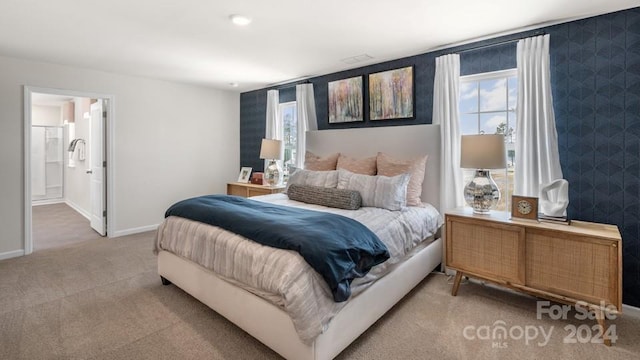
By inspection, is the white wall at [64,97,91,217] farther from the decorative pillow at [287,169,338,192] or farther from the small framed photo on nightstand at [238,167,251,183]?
the decorative pillow at [287,169,338,192]

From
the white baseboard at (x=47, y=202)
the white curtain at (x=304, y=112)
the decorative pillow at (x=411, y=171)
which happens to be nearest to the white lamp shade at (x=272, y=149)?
the white curtain at (x=304, y=112)

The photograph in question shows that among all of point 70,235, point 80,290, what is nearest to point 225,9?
point 80,290

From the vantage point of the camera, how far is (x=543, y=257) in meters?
2.32

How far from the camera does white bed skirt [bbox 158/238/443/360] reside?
5.83ft

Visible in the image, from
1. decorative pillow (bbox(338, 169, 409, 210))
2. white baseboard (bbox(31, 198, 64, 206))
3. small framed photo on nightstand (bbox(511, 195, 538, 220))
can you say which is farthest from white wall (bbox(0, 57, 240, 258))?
small framed photo on nightstand (bbox(511, 195, 538, 220))

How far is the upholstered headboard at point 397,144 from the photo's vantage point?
3.38 metres

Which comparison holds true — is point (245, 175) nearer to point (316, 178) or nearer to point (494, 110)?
point (316, 178)

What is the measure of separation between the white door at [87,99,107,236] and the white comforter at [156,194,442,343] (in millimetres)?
2431

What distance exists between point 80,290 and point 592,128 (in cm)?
460

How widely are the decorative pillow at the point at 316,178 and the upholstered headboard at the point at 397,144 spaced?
618 millimetres

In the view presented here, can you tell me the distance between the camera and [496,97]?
10.2 feet

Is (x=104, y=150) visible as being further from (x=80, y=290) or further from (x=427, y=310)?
(x=427, y=310)

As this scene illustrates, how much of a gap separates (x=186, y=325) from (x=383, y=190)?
196 cm

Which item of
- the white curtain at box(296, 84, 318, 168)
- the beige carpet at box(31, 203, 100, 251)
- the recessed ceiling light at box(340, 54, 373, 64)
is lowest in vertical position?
the beige carpet at box(31, 203, 100, 251)
